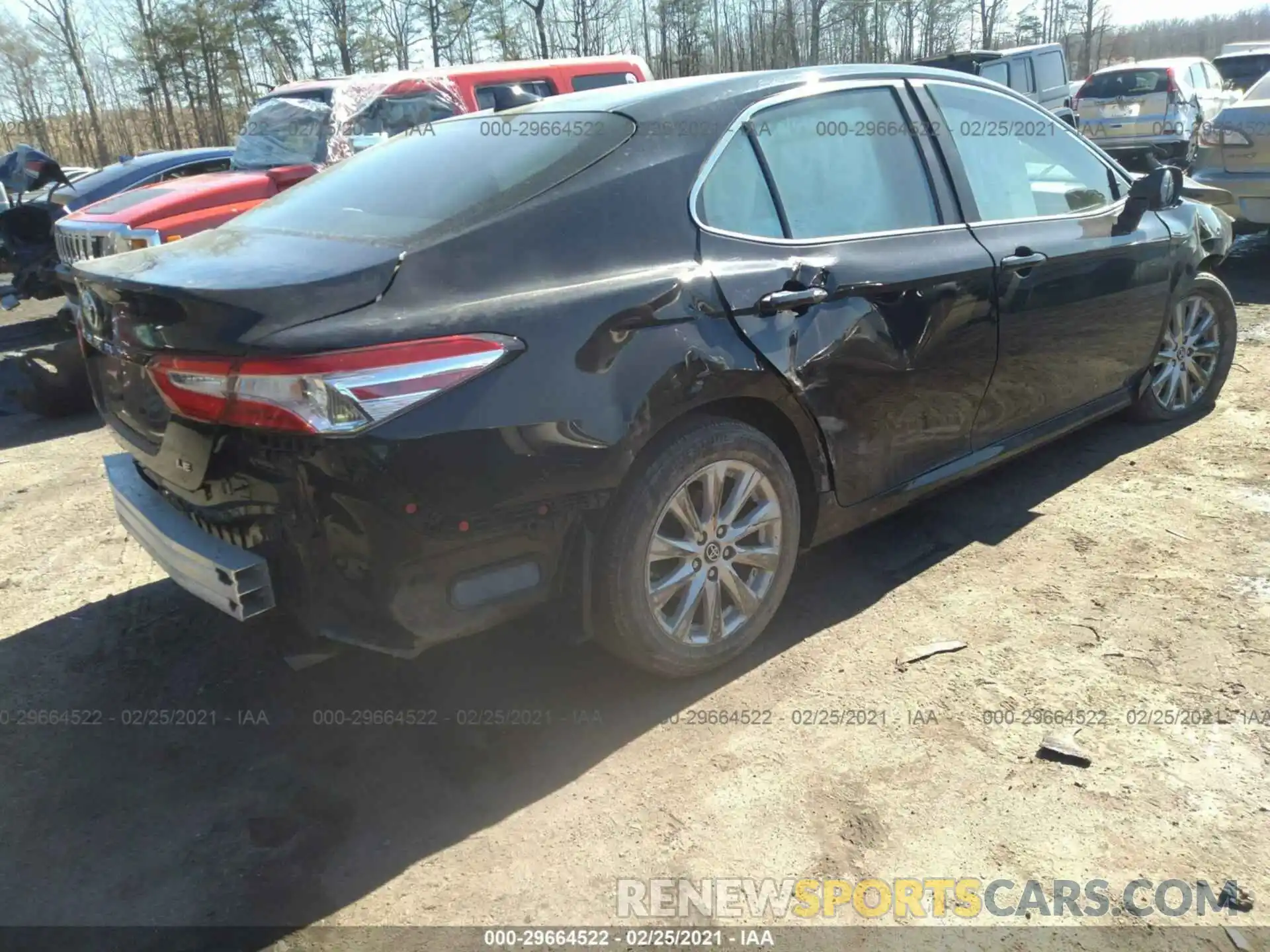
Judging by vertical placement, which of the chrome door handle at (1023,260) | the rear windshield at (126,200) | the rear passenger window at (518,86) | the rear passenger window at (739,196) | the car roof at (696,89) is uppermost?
the rear passenger window at (518,86)

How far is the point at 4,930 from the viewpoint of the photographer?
85.0 inches

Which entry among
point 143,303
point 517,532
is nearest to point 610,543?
point 517,532

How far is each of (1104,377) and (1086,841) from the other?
2540mm

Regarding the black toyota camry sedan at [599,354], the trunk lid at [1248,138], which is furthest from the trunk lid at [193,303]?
the trunk lid at [1248,138]

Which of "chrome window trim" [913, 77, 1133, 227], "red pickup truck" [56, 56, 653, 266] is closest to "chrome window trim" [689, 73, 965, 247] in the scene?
"chrome window trim" [913, 77, 1133, 227]

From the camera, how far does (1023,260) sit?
3.55 metres

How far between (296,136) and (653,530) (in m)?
5.94

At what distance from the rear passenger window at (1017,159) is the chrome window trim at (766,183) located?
265 mm

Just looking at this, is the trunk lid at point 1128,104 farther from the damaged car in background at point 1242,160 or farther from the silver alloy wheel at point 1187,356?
the silver alloy wheel at point 1187,356

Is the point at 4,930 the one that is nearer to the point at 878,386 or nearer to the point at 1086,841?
the point at 1086,841

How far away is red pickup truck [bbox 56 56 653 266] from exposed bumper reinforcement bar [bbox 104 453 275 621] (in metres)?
3.87

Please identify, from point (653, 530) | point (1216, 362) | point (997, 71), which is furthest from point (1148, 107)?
point (653, 530)

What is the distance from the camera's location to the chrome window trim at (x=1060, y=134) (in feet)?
11.7

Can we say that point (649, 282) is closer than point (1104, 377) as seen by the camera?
Yes
